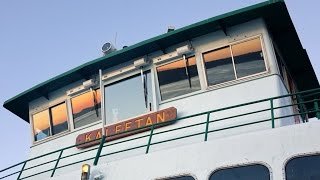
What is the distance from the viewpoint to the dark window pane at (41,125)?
1441 centimetres

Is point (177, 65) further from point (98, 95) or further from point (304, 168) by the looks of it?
point (304, 168)

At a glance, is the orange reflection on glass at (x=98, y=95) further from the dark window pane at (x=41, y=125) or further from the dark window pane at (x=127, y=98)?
the dark window pane at (x=41, y=125)

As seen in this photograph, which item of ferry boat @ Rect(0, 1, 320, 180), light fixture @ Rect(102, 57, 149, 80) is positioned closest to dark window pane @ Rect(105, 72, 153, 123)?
ferry boat @ Rect(0, 1, 320, 180)

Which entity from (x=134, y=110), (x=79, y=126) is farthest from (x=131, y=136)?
(x=79, y=126)

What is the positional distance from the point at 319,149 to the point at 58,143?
29.9 feet

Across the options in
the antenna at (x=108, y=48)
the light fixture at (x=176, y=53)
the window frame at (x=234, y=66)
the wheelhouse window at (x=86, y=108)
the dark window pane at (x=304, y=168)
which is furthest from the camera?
the antenna at (x=108, y=48)

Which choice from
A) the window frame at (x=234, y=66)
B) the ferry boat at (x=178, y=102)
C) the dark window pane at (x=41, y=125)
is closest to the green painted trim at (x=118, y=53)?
the ferry boat at (x=178, y=102)

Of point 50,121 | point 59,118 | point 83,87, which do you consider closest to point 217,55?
point 83,87

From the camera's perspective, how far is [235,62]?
11.7m

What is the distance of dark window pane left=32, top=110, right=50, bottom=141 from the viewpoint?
14406 mm

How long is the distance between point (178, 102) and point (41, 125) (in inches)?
219

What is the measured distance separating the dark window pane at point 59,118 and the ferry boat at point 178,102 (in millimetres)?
35

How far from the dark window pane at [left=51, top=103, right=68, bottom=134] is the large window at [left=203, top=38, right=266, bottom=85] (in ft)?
17.3

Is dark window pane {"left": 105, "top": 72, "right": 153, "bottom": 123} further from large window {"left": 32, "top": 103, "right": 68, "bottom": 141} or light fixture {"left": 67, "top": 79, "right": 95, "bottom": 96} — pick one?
large window {"left": 32, "top": 103, "right": 68, "bottom": 141}
